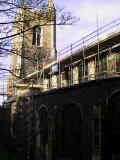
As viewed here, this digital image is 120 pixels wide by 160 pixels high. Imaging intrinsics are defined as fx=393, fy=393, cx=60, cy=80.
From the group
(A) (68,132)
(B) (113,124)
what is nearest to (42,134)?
(A) (68,132)

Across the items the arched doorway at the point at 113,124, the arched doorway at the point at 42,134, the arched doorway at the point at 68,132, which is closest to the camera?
the arched doorway at the point at 113,124

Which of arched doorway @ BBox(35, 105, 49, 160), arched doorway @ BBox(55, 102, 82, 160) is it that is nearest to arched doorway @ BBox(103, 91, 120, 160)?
arched doorway @ BBox(55, 102, 82, 160)

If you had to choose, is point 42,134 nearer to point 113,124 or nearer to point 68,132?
point 68,132

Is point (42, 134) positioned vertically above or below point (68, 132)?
below

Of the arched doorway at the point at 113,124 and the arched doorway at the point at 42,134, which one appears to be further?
the arched doorway at the point at 42,134

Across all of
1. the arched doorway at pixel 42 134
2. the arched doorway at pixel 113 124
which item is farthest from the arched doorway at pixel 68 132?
the arched doorway at pixel 113 124

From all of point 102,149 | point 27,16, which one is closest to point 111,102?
point 102,149

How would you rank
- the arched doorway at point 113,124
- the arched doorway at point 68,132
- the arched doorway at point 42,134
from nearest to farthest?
the arched doorway at point 113,124 < the arched doorway at point 68,132 < the arched doorway at point 42,134

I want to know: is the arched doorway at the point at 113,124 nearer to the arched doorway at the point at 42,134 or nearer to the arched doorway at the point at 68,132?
the arched doorway at the point at 68,132

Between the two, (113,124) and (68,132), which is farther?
(68,132)

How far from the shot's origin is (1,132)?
40688 mm

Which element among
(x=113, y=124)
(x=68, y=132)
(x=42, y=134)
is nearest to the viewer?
(x=113, y=124)

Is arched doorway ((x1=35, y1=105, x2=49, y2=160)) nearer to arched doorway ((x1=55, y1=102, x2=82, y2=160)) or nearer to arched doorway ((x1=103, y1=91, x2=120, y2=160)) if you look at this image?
arched doorway ((x1=55, y1=102, x2=82, y2=160))

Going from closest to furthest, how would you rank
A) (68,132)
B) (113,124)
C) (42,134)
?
(113,124) < (68,132) < (42,134)
